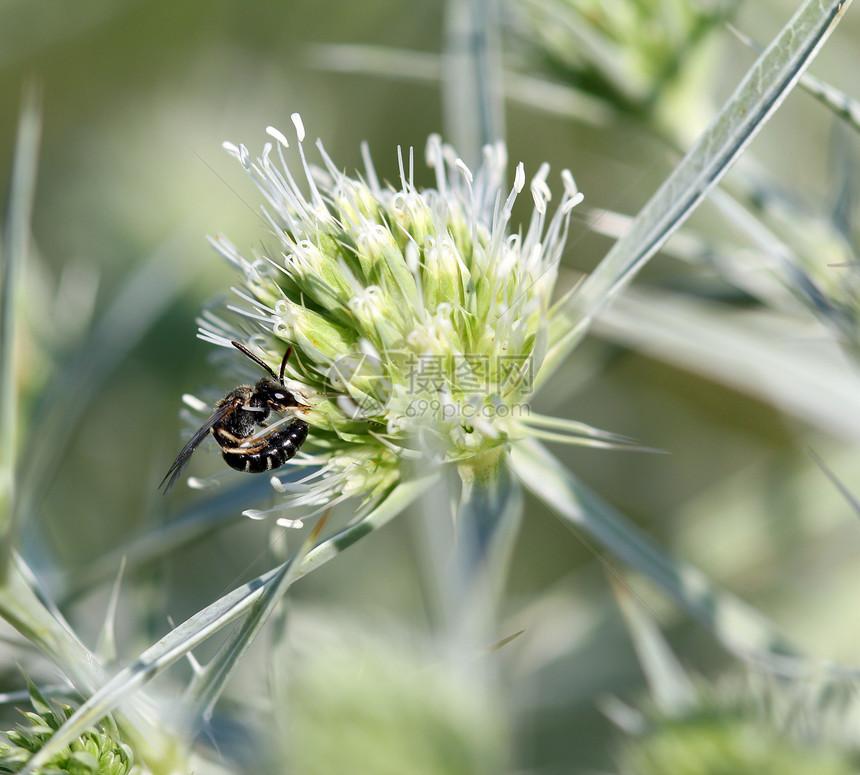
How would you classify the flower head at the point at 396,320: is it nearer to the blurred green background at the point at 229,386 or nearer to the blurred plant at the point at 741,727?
the blurred green background at the point at 229,386

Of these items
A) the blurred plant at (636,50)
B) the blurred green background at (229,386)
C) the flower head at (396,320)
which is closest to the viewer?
the flower head at (396,320)

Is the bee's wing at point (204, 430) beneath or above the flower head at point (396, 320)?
beneath

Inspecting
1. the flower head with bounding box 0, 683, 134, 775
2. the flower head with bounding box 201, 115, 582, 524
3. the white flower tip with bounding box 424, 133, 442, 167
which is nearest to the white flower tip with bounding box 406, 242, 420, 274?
the flower head with bounding box 201, 115, 582, 524

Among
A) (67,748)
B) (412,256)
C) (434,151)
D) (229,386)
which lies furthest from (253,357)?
(229,386)

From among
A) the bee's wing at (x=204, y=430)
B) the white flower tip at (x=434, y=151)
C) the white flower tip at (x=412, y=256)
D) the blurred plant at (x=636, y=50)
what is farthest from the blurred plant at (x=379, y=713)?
the blurred plant at (x=636, y=50)

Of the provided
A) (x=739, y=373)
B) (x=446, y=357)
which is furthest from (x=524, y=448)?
(x=739, y=373)

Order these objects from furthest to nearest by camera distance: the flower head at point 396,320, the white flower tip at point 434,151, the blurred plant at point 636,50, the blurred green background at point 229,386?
the blurred green background at point 229,386 → the blurred plant at point 636,50 → the white flower tip at point 434,151 → the flower head at point 396,320
